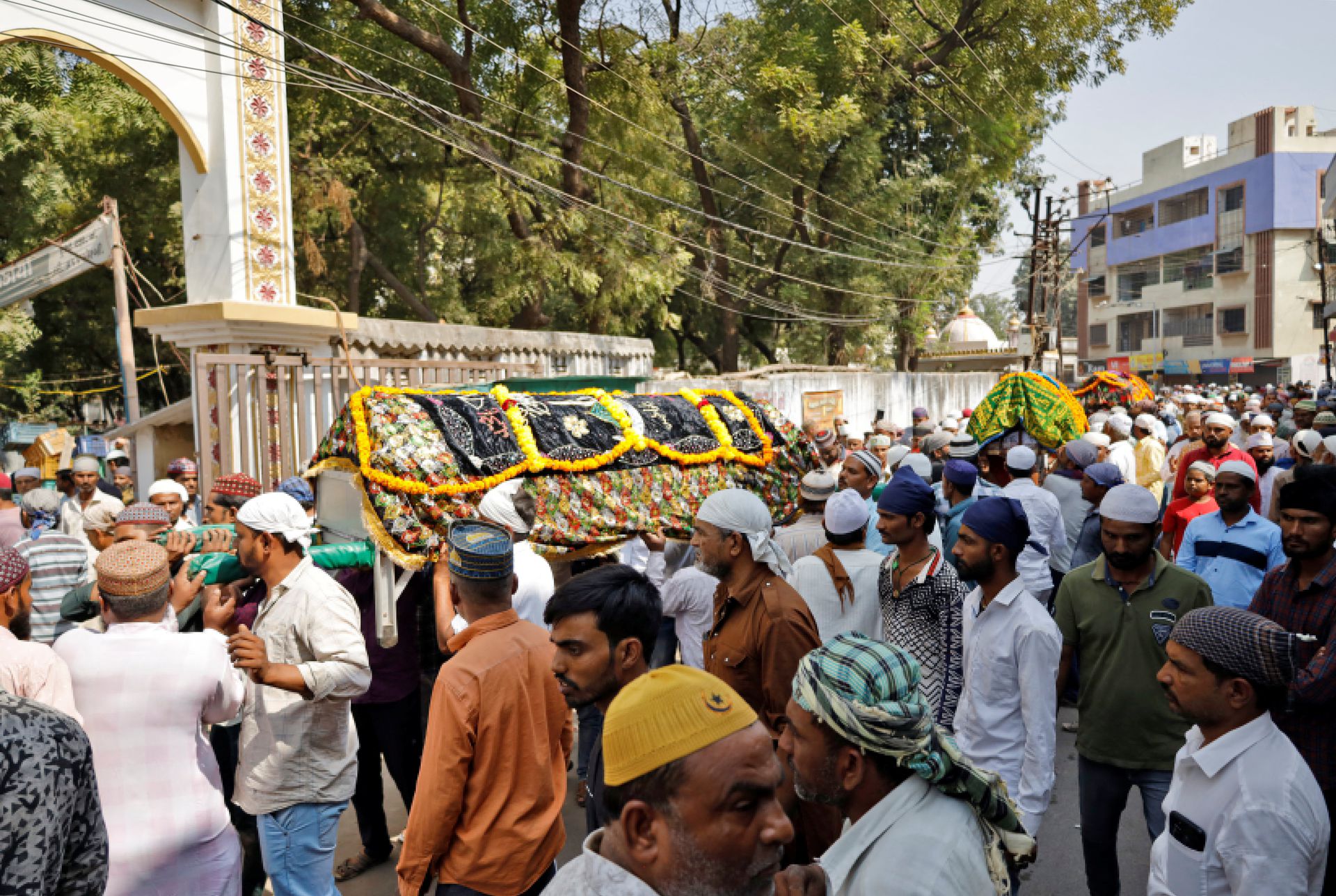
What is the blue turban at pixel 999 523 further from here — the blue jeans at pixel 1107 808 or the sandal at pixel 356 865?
the sandal at pixel 356 865

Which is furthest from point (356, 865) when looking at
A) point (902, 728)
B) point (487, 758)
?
point (902, 728)

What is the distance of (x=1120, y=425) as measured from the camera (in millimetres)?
9930

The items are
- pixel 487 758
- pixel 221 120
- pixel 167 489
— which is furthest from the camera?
pixel 221 120

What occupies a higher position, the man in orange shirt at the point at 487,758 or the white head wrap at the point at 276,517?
the white head wrap at the point at 276,517

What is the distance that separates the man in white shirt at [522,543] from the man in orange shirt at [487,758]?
3.54ft

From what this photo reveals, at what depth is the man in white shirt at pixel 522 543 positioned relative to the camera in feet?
14.1

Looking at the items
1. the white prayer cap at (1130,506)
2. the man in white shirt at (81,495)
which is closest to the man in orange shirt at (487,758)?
the white prayer cap at (1130,506)

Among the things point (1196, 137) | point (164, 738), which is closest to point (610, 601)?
point (164, 738)

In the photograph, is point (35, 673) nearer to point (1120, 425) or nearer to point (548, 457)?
point (548, 457)

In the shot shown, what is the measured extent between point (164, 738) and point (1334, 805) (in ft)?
12.2

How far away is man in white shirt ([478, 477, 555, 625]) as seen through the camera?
A: 14.1 feet

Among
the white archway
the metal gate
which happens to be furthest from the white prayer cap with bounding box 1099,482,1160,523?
the white archway

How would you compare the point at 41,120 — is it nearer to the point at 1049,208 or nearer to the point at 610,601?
the point at 610,601

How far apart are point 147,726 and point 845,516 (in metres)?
2.77
